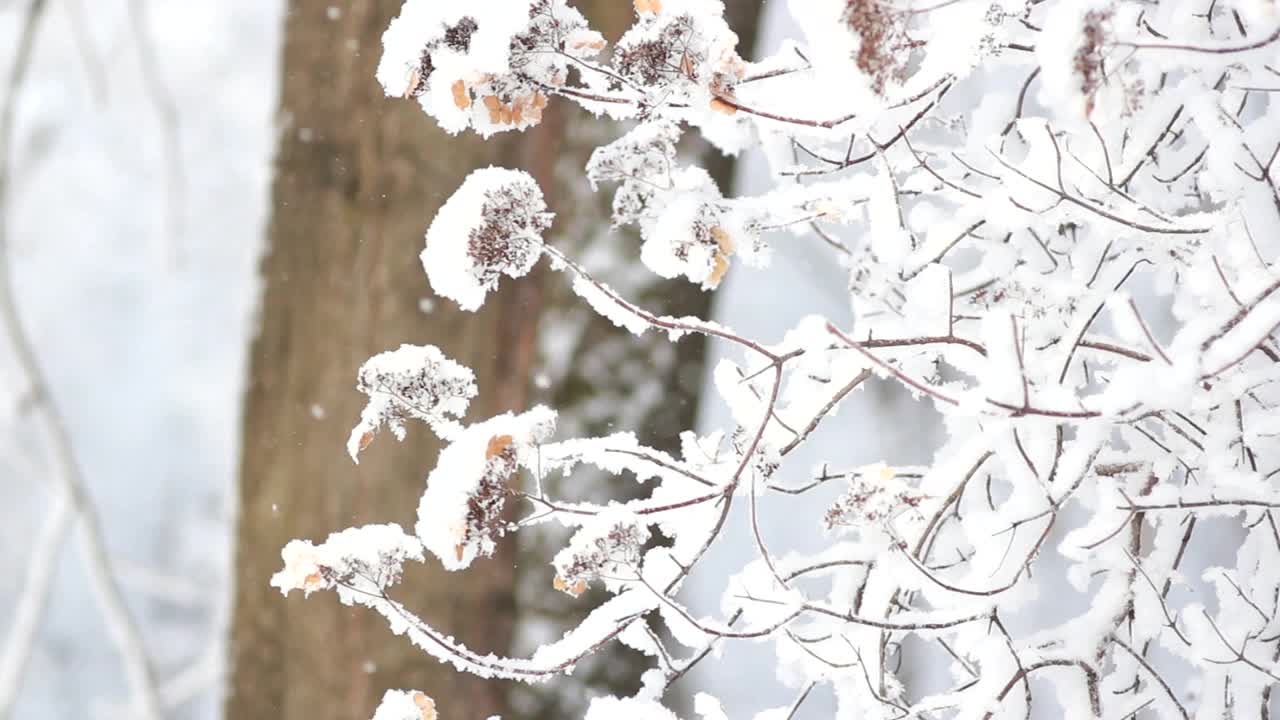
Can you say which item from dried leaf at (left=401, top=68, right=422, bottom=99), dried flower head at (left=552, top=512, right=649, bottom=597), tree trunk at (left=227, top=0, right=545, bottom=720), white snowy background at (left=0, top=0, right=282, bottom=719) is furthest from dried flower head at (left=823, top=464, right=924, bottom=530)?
white snowy background at (left=0, top=0, right=282, bottom=719)

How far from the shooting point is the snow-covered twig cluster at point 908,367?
0.51 m

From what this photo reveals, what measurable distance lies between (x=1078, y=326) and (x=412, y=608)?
26.7 inches

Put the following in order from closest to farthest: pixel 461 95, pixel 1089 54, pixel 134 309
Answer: pixel 1089 54
pixel 461 95
pixel 134 309

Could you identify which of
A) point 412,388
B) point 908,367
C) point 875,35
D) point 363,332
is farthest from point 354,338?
point 875,35

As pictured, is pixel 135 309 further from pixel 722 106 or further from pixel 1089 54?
pixel 1089 54

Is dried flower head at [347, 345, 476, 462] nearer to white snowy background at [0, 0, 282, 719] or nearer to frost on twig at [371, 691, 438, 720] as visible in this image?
frost on twig at [371, 691, 438, 720]

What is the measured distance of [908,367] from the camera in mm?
642

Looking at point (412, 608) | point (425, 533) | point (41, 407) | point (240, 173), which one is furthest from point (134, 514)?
point (425, 533)

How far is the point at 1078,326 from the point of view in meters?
0.52

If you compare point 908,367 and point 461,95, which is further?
point 908,367

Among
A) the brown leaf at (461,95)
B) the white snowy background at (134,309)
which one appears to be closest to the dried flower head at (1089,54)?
the brown leaf at (461,95)

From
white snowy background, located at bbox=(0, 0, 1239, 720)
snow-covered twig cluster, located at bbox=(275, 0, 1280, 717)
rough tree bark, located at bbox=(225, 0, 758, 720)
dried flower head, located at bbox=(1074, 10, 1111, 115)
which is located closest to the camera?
dried flower head, located at bbox=(1074, 10, 1111, 115)

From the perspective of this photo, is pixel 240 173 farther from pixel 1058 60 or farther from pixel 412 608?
pixel 1058 60

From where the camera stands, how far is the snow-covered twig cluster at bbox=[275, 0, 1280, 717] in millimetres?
512
